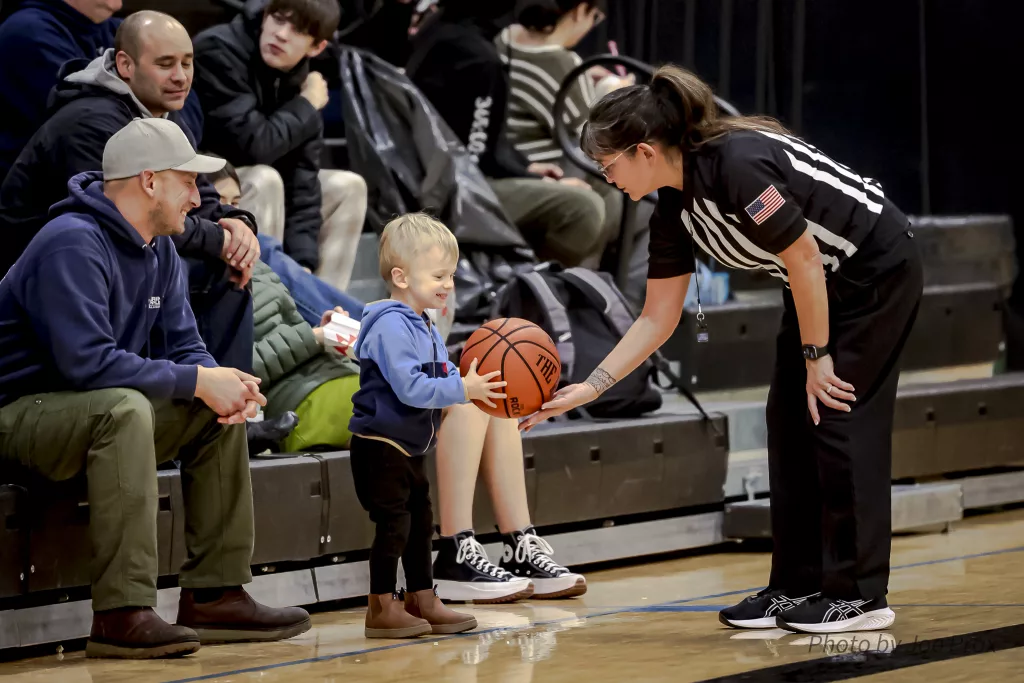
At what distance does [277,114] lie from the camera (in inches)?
204

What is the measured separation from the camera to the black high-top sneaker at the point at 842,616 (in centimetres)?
364

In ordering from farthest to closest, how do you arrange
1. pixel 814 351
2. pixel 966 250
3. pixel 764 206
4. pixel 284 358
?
pixel 966 250 → pixel 284 358 → pixel 814 351 → pixel 764 206

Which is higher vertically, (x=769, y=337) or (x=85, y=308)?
(x=85, y=308)

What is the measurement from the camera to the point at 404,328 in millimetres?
3744

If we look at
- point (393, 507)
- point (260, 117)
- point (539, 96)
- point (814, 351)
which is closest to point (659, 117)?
point (814, 351)

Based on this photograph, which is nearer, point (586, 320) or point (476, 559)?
point (476, 559)

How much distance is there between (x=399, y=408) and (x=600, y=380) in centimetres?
49

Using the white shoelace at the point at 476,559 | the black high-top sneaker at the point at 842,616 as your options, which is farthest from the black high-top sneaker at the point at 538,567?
the black high-top sneaker at the point at 842,616

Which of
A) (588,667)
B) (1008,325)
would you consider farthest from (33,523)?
(1008,325)

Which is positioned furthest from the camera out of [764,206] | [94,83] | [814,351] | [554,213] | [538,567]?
[554,213]

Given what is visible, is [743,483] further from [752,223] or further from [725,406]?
[752,223]

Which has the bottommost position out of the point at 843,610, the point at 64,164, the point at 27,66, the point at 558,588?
the point at 558,588

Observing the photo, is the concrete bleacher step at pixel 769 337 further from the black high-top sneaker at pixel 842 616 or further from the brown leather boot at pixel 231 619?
the brown leather boot at pixel 231 619

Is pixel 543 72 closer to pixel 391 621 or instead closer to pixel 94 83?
pixel 94 83
